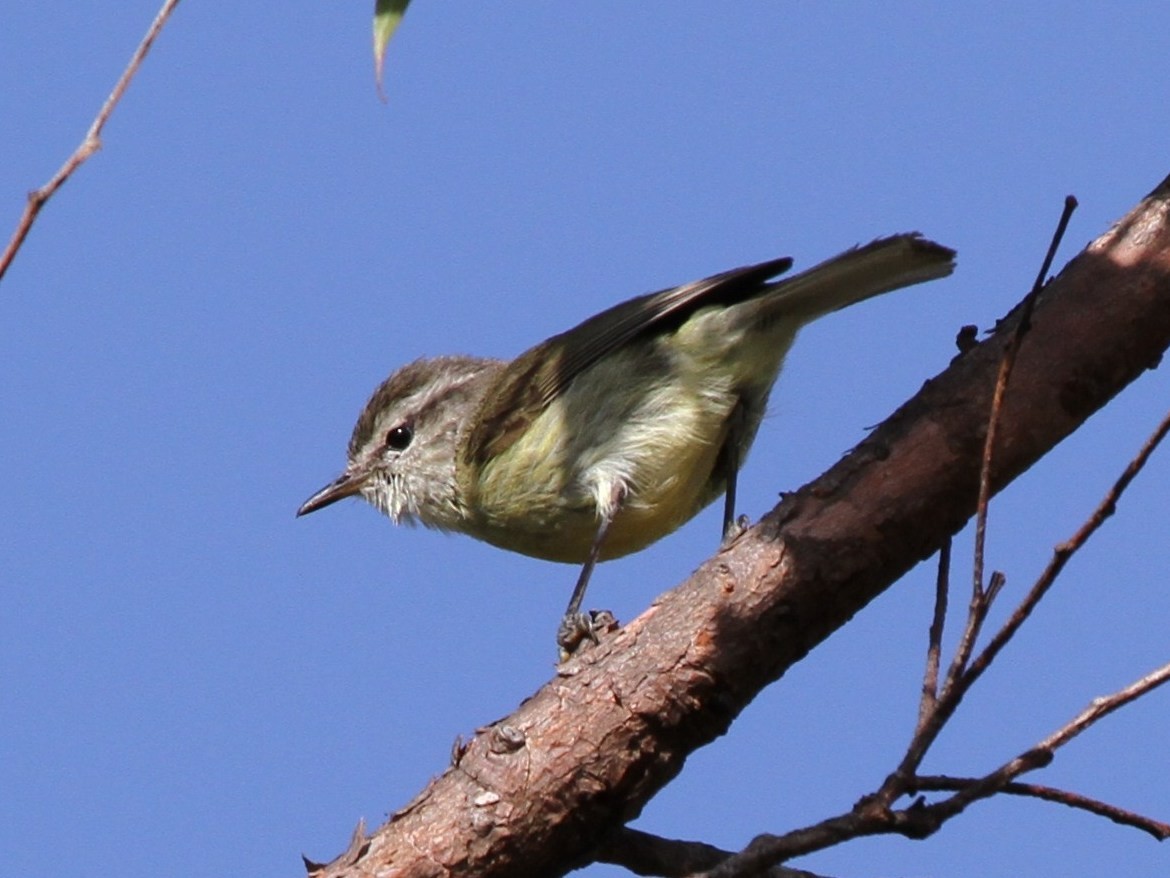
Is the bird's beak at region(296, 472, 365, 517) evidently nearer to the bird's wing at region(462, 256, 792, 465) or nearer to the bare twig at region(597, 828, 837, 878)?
the bird's wing at region(462, 256, 792, 465)

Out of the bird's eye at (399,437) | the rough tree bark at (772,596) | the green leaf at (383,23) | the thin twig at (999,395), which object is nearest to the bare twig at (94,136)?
the green leaf at (383,23)

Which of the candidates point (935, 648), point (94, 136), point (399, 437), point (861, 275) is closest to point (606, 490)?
point (861, 275)

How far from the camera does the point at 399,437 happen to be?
682 cm

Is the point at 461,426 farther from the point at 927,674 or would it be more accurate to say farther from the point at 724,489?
the point at 927,674

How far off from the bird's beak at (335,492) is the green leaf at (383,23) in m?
4.23

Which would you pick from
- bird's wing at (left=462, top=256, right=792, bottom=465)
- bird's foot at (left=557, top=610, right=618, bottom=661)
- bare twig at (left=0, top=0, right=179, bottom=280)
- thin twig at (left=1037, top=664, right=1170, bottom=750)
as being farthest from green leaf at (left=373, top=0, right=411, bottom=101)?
bird's wing at (left=462, top=256, right=792, bottom=465)

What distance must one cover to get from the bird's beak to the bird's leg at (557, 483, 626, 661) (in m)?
1.47

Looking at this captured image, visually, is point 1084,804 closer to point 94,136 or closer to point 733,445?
point 94,136

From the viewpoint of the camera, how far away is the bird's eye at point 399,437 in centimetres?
680

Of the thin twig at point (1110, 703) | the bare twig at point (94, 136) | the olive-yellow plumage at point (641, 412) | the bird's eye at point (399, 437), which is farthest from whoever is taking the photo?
the bird's eye at point (399, 437)

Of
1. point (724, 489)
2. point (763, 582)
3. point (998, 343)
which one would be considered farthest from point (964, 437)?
point (724, 489)

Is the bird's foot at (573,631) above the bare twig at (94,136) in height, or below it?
above

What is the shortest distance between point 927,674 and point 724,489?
10.00 feet

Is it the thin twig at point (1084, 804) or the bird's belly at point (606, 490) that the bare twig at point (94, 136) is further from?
the bird's belly at point (606, 490)
